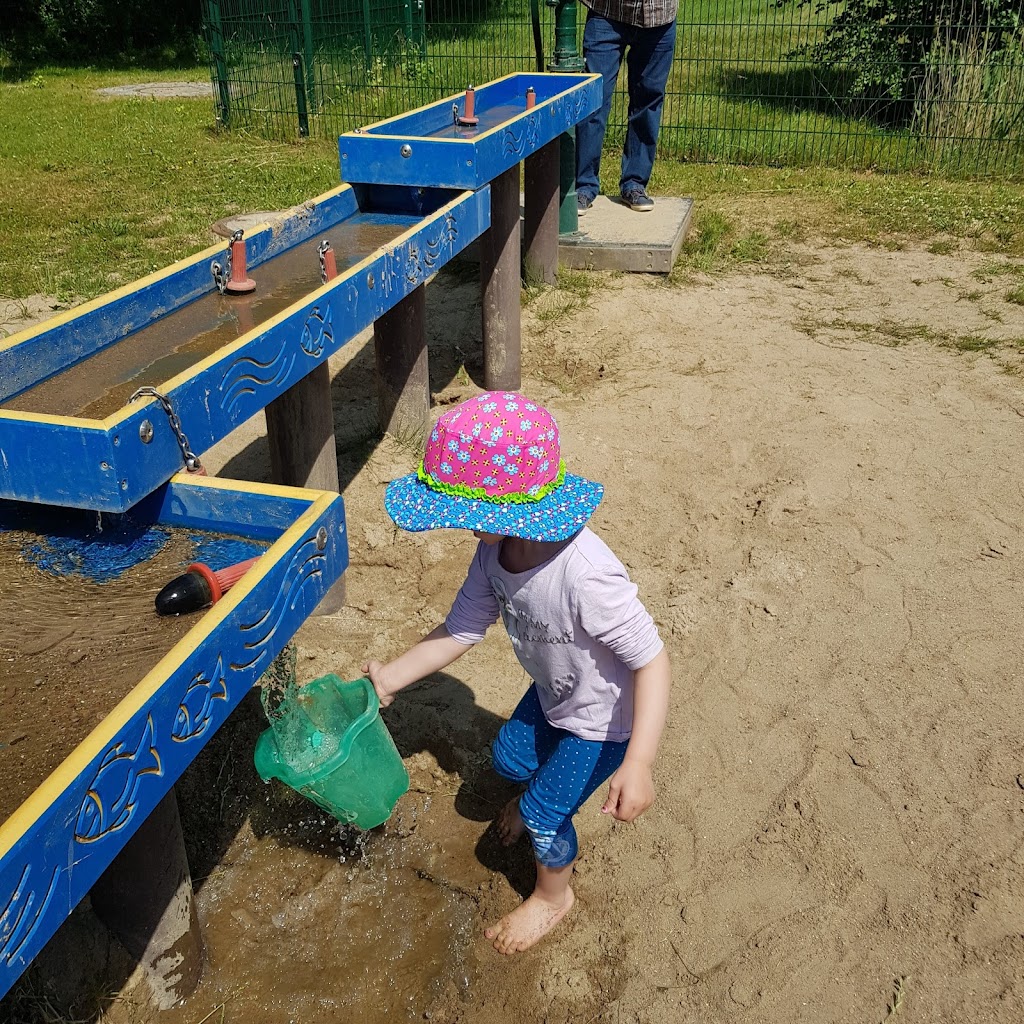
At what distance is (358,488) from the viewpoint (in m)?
4.07

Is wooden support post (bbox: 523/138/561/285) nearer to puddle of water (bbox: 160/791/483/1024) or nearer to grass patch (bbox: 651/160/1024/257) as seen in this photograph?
grass patch (bbox: 651/160/1024/257)

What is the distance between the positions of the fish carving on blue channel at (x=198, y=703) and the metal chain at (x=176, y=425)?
2.04 feet

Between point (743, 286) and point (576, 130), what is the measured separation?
1473 millimetres

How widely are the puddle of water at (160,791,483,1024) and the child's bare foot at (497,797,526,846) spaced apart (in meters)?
0.08

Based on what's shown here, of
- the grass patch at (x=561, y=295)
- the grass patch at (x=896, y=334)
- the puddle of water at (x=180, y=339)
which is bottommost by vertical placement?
the grass patch at (x=896, y=334)

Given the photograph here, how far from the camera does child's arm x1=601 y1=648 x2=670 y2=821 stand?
6.18 ft

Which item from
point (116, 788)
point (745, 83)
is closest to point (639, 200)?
point (745, 83)

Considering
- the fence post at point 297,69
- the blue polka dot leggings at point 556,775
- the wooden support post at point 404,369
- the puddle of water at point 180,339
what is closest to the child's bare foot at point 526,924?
the blue polka dot leggings at point 556,775

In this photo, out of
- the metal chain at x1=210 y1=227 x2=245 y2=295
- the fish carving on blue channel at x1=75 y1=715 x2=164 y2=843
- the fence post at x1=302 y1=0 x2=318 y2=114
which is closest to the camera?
the fish carving on blue channel at x1=75 y1=715 x2=164 y2=843

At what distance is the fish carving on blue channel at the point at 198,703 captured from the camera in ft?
5.61

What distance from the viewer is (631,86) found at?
6637mm

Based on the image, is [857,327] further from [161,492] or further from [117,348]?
[161,492]

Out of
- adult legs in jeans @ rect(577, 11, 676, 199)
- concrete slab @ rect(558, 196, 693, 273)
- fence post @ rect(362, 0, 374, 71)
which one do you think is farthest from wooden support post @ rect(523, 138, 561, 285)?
fence post @ rect(362, 0, 374, 71)

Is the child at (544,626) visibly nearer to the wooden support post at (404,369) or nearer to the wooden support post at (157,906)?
the wooden support post at (157,906)
